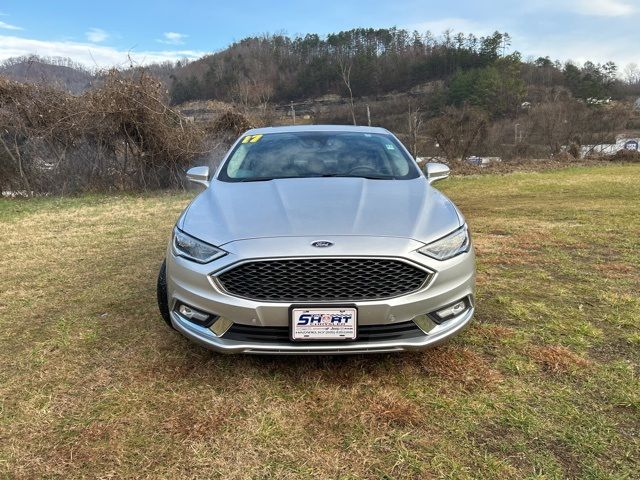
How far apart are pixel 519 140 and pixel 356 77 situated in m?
47.0

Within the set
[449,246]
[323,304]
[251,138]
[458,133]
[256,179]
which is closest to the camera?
[323,304]

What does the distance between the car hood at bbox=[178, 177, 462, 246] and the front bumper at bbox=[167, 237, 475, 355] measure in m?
0.09

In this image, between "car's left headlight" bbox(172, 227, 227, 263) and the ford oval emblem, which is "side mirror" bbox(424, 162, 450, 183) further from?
"car's left headlight" bbox(172, 227, 227, 263)

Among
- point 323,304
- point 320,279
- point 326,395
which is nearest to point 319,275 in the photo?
point 320,279

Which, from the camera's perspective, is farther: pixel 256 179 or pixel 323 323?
pixel 256 179

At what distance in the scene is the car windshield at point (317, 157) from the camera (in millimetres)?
3625

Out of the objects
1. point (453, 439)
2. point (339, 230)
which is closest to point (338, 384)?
point (453, 439)

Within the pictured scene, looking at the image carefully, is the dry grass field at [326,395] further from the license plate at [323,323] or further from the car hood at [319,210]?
the car hood at [319,210]

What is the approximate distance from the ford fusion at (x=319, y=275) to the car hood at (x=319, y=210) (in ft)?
0.03

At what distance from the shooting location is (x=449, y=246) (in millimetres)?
2645

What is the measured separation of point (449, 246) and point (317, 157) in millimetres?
1564

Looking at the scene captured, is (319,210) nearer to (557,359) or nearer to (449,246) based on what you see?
(449,246)

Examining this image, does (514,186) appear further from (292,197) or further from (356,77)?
(356,77)

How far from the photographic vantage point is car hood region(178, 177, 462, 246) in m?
2.56
